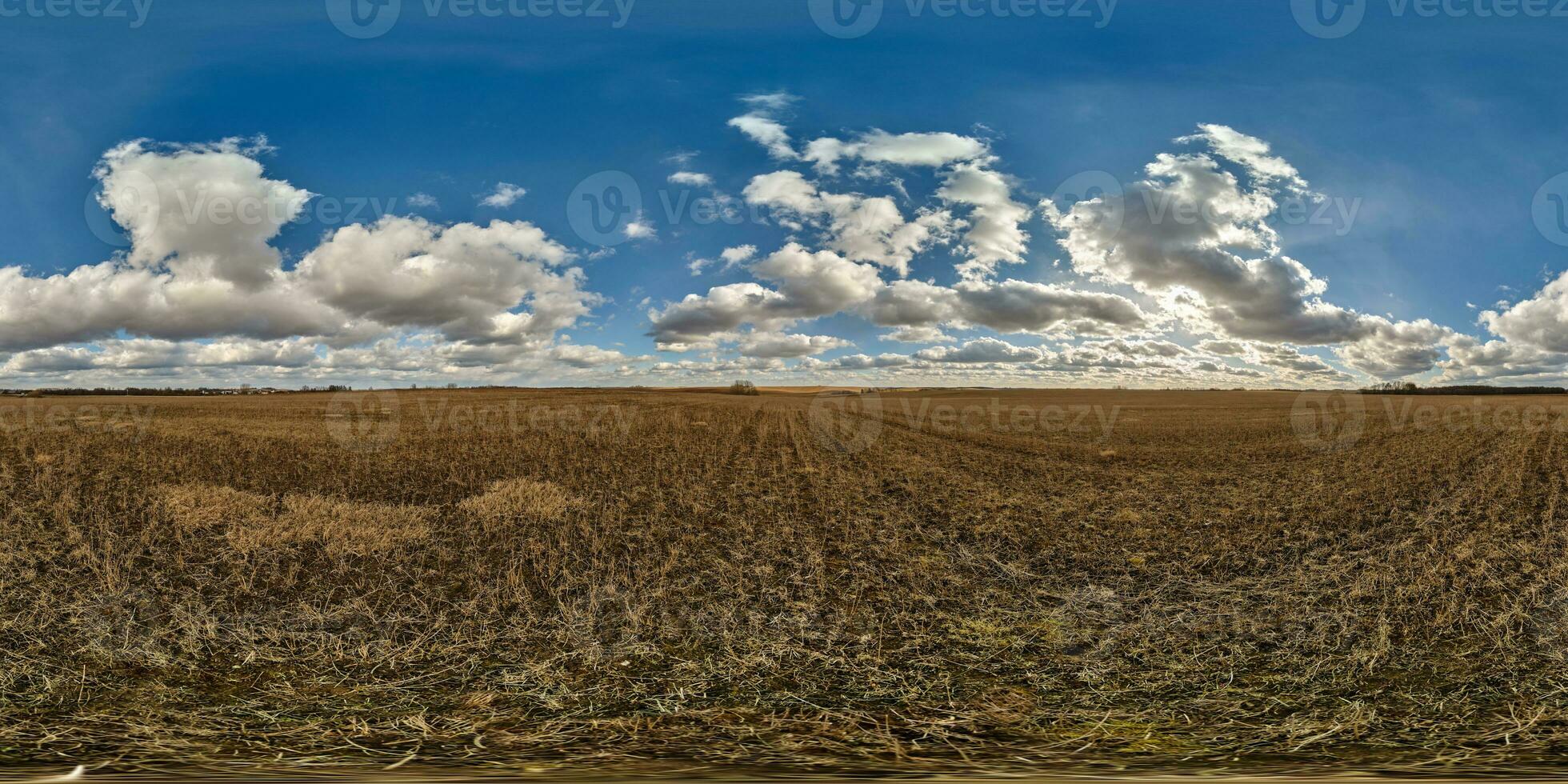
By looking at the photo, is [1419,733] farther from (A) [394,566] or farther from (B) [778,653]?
(A) [394,566]

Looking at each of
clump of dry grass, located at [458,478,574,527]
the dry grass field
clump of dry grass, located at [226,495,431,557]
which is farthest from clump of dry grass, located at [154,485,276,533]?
clump of dry grass, located at [458,478,574,527]

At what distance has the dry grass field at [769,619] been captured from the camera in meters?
4.39

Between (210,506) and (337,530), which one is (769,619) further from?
(210,506)

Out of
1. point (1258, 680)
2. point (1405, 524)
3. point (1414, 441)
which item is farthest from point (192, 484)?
point (1414, 441)

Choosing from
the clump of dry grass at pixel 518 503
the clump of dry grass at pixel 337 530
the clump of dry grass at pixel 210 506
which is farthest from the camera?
the clump of dry grass at pixel 518 503

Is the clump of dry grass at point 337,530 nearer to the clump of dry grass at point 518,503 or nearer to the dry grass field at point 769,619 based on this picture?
the dry grass field at point 769,619

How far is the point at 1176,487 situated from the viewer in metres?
16.9

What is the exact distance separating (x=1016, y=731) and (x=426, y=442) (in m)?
22.4

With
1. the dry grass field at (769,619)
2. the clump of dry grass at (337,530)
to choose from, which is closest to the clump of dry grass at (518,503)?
the dry grass field at (769,619)

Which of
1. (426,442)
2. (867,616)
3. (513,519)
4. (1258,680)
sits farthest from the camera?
(426,442)

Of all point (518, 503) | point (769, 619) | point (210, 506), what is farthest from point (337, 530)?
point (769, 619)

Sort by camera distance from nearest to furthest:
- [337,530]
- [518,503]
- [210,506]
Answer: [337,530] < [210,506] < [518,503]

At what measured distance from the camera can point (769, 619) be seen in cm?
712

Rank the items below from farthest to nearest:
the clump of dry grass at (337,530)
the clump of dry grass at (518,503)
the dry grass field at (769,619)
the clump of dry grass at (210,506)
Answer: the clump of dry grass at (518,503), the clump of dry grass at (210,506), the clump of dry grass at (337,530), the dry grass field at (769,619)
